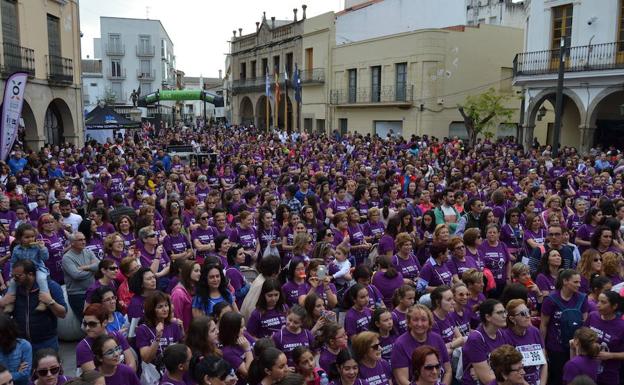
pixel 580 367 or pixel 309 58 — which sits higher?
pixel 309 58

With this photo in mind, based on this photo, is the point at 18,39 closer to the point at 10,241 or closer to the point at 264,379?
the point at 10,241

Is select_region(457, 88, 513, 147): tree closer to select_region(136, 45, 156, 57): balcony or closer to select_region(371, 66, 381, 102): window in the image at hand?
select_region(371, 66, 381, 102): window

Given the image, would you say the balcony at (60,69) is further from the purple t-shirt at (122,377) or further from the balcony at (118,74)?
the balcony at (118,74)

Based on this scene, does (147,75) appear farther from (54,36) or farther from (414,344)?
(414,344)

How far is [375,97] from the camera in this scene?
108 feet

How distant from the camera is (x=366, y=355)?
4.21m

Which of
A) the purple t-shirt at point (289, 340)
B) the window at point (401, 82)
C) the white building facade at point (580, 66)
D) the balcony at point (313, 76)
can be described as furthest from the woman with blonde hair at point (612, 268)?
the balcony at point (313, 76)

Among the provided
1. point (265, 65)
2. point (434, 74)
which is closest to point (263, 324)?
point (434, 74)

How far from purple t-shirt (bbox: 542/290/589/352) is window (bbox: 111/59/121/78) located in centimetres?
6548

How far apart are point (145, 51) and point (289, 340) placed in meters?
65.9

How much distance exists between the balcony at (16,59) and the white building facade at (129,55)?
45482mm

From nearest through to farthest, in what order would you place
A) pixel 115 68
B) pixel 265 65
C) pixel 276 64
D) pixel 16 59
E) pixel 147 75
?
pixel 16 59, pixel 276 64, pixel 265 65, pixel 115 68, pixel 147 75

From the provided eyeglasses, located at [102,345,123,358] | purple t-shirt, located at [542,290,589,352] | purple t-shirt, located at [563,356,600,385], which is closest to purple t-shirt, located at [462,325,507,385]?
purple t-shirt, located at [563,356,600,385]

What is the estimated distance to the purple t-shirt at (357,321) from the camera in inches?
201
